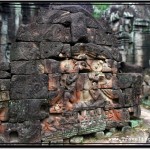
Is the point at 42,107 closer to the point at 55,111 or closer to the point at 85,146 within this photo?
the point at 55,111

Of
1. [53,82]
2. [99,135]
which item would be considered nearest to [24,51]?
[53,82]

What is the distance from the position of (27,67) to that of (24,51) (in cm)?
40

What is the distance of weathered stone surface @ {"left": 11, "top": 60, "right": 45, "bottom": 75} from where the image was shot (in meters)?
8.12

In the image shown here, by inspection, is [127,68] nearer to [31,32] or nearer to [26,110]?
[31,32]

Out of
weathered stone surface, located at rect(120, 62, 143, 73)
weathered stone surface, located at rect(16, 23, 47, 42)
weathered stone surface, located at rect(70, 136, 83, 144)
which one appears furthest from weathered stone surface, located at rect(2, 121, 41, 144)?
weathered stone surface, located at rect(120, 62, 143, 73)

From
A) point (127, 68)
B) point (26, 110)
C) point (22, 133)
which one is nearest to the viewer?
point (22, 133)

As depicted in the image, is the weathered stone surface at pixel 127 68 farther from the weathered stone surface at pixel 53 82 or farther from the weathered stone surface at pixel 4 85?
the weathered stone surface at pixel 4 85

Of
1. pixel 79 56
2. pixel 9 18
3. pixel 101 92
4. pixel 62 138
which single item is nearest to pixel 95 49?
pixel 79 56

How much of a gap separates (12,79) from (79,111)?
1.75 meters

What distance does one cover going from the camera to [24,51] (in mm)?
8266

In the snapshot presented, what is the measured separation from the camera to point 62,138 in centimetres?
802

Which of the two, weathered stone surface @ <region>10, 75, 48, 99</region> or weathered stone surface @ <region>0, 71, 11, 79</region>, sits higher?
weathered stone surface @ <region>0, 71, 11, 79</region>

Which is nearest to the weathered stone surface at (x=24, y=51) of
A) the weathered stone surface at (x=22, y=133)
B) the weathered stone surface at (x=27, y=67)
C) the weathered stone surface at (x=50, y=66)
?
the weathered stone surface at (x=27, y=67)

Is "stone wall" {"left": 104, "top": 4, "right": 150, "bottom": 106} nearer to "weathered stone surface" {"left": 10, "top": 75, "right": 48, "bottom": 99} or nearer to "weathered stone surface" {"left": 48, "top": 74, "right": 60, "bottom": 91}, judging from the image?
"weathered stone surface" {"left": 48, "top": 74, "right": 60, "bottom": 91}
